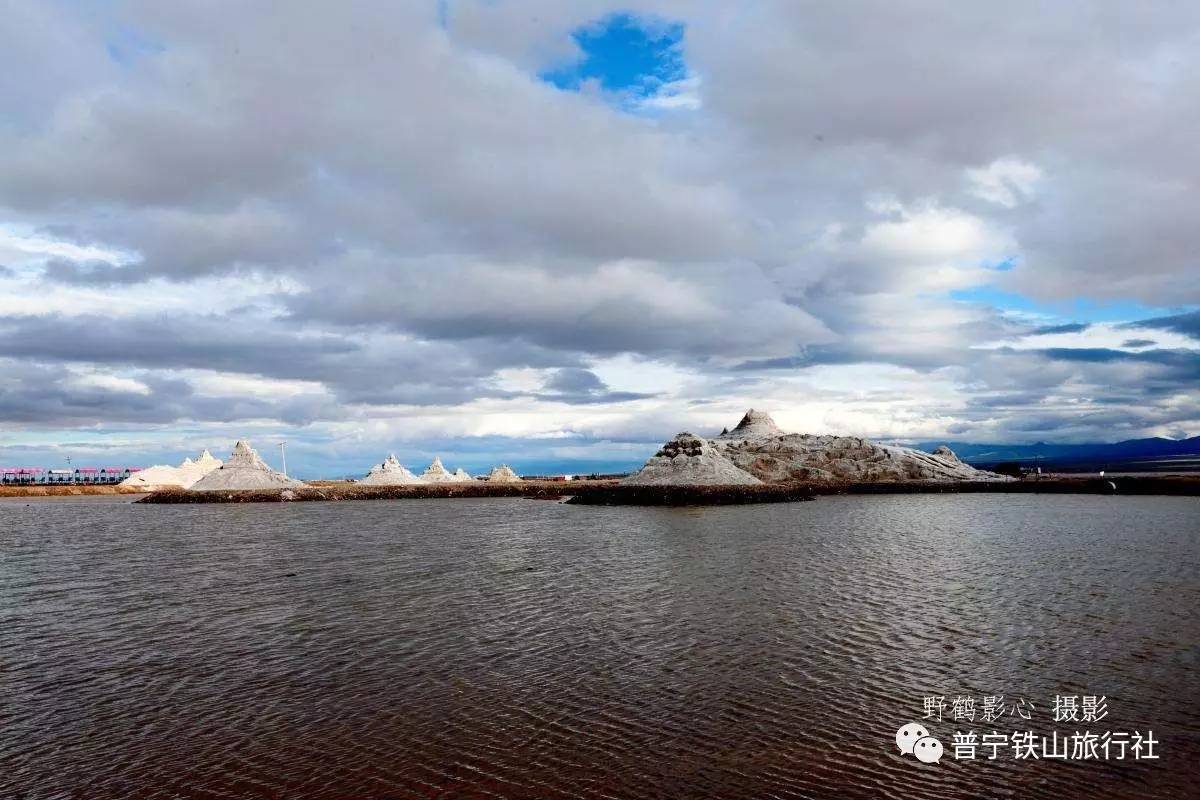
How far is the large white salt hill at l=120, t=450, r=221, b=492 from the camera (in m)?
140

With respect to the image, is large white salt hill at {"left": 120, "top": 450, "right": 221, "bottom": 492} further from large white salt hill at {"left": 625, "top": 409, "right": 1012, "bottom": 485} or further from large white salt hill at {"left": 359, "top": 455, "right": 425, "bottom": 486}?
large white salt hill at {"left": 625, "top": 409, "right": 1012, "bottom": 485}

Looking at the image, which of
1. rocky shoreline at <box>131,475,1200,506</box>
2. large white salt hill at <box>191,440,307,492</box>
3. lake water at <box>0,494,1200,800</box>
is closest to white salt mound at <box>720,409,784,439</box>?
rocky shoreline at <box>131,475,1200,506</box>

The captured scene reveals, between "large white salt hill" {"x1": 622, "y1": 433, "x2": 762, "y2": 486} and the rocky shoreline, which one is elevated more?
"large white salt hill" {"x1": 622, "y1": 433, "x2": 762, "y2": 486}

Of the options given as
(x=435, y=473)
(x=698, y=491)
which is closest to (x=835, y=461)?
(x=698, y=491)

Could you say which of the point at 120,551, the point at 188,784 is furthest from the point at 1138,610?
the point at 120,551

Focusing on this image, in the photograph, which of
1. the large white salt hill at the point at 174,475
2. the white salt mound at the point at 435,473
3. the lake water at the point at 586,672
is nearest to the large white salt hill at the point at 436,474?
the white salt mound at the point at 435,473

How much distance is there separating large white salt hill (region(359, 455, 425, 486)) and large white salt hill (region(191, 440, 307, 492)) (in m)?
16.4

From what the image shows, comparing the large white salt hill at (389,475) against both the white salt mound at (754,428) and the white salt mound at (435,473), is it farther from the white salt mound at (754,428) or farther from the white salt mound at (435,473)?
the white salt mound at (754,428)

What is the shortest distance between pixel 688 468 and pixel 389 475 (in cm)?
5572

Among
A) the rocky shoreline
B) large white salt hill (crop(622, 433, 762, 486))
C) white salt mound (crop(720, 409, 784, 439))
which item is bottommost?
the rocky shoreline

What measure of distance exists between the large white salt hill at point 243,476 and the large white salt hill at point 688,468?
4810 centimetres

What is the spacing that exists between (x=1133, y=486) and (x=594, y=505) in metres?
59.0

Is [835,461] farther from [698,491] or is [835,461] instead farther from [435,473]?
[435,473]

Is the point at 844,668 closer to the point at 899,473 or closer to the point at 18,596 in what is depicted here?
the point at 18,596
